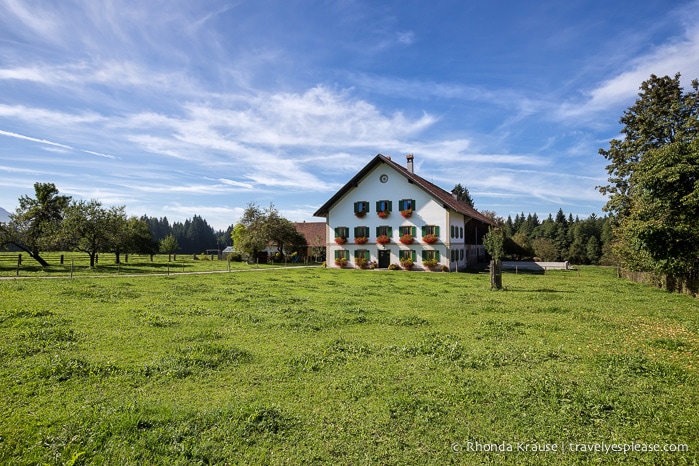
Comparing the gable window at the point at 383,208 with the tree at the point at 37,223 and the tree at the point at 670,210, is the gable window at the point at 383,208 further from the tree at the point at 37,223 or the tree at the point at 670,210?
the tree at the point at 37,223

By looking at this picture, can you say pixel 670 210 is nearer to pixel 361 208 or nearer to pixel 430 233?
pixel 430 233

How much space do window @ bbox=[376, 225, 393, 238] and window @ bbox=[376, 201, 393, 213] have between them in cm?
Result: 166

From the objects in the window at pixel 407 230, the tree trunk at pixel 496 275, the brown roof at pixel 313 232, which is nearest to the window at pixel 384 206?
the window at pixel 407 230

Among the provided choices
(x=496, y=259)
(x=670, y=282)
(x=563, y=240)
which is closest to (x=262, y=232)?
(x=496, y=259)

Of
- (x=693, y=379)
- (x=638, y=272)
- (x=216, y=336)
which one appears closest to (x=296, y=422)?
(x=216, y=336)

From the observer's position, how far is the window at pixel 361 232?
37281 mm

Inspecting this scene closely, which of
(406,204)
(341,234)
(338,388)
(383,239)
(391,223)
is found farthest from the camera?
(341,234)

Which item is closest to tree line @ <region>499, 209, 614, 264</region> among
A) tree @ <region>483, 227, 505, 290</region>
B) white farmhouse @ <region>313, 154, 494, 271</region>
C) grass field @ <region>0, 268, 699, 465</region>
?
white farmhouse @ <region>313, 154, 494, 271</region>

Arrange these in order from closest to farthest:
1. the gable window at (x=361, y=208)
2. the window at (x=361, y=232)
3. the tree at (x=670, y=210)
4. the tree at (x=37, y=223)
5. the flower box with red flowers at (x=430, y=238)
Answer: the tree at (x=670, y=210)
the tree at (x=37, y=223)
the flower box with red flowers at (x=430, y=238)
the gable window at (x=361, y=208)
the window at (x=361, y=232)

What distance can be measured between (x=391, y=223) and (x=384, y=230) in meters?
1.03

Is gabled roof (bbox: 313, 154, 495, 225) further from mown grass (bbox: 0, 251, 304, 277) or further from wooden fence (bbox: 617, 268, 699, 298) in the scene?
wooden fence (bbox: 617, 268, 699, 298)

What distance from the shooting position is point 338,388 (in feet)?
19.4

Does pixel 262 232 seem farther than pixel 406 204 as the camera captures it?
Yes

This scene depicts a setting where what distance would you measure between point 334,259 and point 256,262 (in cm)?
1267
